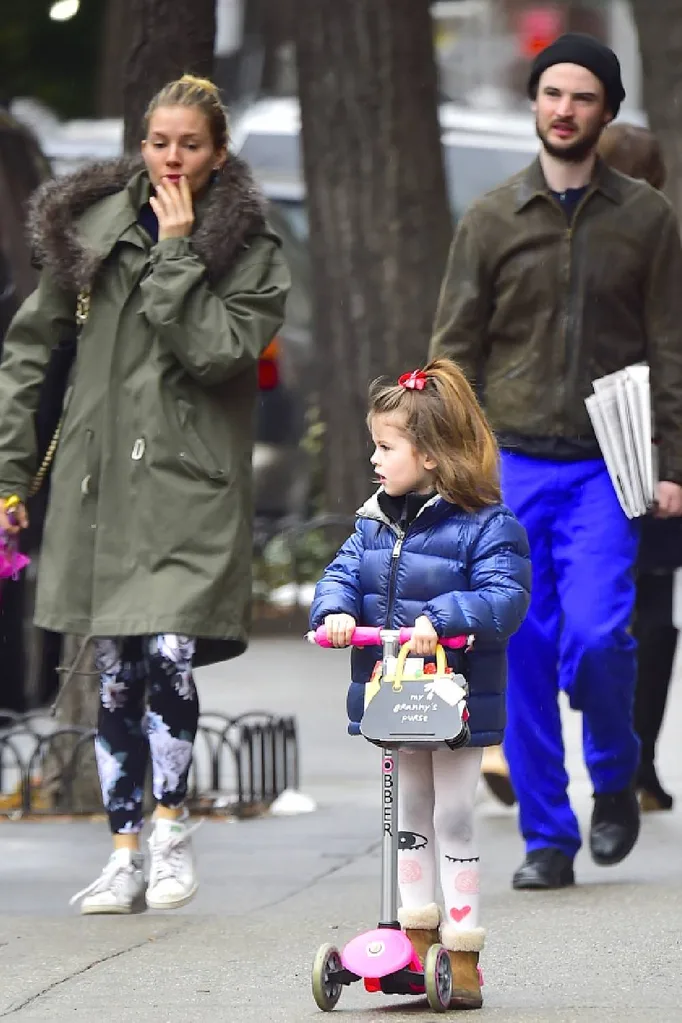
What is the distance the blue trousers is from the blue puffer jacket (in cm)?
135

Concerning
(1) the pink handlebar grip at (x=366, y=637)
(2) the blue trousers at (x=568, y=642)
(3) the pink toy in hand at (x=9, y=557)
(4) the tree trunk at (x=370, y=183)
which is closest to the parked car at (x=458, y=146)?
(4) the tree trunk at (x=370, y=183)

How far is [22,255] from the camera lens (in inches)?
378

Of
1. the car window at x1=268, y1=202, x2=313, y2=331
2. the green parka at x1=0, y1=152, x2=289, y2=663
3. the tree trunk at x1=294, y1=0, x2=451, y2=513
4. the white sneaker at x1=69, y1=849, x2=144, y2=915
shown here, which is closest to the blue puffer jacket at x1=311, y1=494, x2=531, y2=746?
the green parka at x1=0, y1=152, x2=289, y2=663

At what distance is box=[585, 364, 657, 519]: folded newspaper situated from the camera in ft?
21.5

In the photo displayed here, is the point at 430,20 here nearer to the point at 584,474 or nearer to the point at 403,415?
the point at 584,474

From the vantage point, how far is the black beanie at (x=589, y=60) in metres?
6.64

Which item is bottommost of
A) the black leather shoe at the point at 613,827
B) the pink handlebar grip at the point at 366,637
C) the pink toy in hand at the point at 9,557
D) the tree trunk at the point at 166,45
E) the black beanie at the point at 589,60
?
the black leather shoe at the point at 613,827

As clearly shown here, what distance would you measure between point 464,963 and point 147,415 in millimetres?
1797

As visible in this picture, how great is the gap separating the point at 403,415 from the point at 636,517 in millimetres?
1606

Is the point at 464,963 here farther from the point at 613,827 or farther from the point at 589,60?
the point at 589,60

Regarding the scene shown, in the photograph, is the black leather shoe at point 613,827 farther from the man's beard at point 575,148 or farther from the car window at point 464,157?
the car window at point 464,157

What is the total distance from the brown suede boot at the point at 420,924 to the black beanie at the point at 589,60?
2.46 metres

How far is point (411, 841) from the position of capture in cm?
517

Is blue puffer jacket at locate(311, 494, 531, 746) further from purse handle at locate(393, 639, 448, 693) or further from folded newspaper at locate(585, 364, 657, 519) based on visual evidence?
folded newspaper at locate(585, 364, 657, 519)
